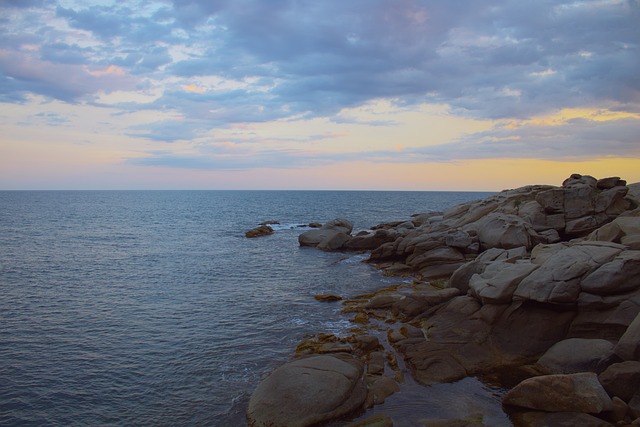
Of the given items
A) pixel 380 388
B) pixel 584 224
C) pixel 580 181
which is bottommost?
pixel 380 388

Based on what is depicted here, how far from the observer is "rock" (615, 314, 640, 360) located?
13232mm

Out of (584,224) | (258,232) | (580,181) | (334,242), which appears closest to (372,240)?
(334,242)

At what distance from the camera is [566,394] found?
11945 millimetres

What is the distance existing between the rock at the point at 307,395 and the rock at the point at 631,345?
26.9ft

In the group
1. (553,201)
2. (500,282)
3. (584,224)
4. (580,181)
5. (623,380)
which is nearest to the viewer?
(623,380)

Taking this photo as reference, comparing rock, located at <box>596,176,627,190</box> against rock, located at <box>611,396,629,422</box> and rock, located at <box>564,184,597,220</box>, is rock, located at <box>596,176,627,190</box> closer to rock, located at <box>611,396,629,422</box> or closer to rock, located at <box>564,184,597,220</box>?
rock, located at <box>564,184,597,220</box>

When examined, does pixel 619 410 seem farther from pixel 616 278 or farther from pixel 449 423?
pixel 616 278

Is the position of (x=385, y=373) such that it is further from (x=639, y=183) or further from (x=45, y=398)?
(x=639, y=183)

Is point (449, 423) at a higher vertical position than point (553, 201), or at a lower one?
lower

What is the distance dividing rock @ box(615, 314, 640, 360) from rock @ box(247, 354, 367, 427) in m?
8.21

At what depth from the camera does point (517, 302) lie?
17.8m

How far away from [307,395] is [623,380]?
9.24 meters

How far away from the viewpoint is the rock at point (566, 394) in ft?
38.1

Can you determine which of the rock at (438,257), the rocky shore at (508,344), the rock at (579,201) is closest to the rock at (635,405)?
the rocky shore at (508,344)
